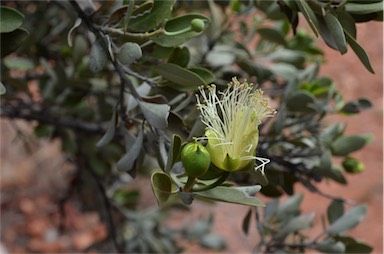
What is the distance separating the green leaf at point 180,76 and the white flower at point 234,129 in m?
0.05

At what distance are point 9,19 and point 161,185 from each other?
11.5 inches

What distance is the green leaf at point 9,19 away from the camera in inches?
29.2

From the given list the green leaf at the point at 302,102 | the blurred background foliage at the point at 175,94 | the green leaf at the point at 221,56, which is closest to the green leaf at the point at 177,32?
the blurred background foliage at the point at 175,94

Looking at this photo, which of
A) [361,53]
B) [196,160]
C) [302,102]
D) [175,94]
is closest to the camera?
[196,160]

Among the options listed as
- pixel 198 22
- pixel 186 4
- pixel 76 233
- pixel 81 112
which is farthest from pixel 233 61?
pixel 76 233

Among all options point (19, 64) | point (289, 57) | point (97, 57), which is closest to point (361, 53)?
point (97, 57)

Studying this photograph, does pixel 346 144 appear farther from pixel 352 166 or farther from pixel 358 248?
pixel 358 248

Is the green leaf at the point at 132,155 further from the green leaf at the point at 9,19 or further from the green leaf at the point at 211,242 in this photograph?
the green leaf at the point at 211,242

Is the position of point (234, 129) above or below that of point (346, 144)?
above

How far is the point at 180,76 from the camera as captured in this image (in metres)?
0.72

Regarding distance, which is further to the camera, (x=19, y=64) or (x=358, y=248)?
(x=19, y=64)

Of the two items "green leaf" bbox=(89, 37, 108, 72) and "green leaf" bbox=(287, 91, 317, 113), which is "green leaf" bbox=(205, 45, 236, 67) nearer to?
"green leaf" bbox=(287, 91, 317, 113)

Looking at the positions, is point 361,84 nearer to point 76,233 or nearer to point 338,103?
point 76,233

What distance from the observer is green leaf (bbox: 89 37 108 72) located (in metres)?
0.72
